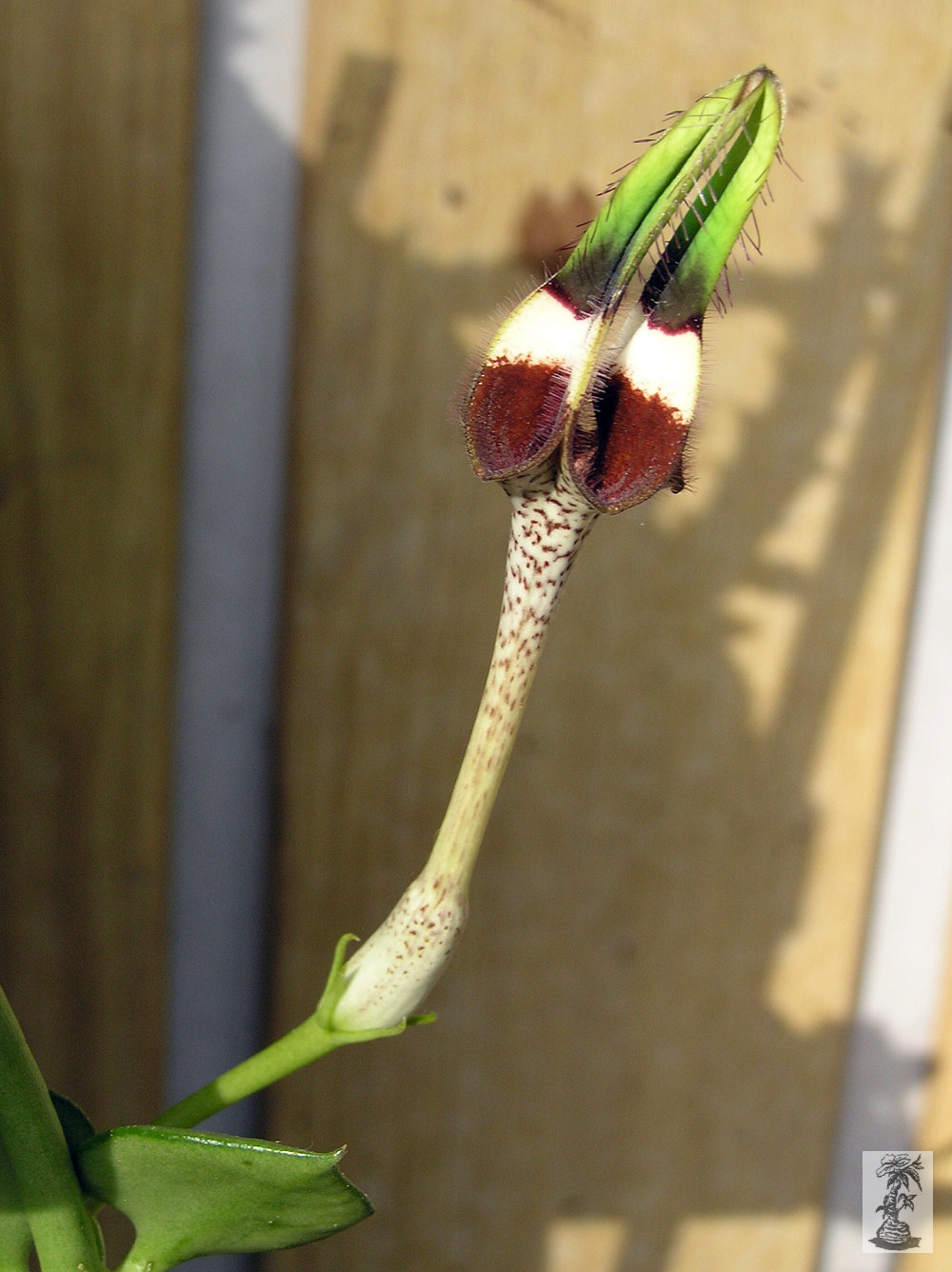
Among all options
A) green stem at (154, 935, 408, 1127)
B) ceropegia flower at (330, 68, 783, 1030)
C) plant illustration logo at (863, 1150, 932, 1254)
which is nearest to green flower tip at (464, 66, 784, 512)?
ceropegia flower at (330, 68, 783, 1030)

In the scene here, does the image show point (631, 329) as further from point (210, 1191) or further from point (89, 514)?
point (89, 514)

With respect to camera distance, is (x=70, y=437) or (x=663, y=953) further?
(x=663, y=953)

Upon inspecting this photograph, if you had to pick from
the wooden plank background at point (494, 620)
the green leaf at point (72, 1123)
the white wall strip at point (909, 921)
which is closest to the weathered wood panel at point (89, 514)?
the wooden plank background at point (494, 620)

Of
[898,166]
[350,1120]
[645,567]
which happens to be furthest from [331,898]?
[898,166]

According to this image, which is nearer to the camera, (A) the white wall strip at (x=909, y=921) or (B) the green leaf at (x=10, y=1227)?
(B) the green leaf at (x=10, y=1227)

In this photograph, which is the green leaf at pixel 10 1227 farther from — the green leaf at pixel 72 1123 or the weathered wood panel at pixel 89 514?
the weathered wood panel at pixel 89 514

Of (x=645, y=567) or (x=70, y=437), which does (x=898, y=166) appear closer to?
(x=645, y=567)

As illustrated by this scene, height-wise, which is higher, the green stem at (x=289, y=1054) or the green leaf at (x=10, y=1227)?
the green stem at (x=289, y=1054)

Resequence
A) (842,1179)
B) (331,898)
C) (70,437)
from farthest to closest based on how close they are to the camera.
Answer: (842,1179), (331,898), (70,437)
